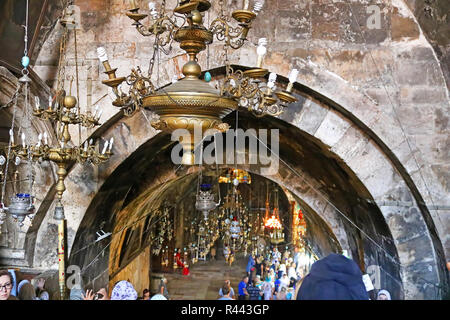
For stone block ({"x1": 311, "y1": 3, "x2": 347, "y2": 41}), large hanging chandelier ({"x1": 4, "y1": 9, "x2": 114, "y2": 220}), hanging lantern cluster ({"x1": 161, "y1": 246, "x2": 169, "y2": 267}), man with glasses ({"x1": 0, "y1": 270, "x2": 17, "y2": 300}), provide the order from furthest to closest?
hanging lantern cluster ({"x1": 161, "y1": 246, "x2": 169, "y2": 267}) < stone block ({"x1": 311, "y1": 3, "x2": 347, "y2": 41}) < large hanging chandelier ({"x1": 4, "y1": 9, "x2": 114, "y2": 220}) < man with glasses ({"x1": 0, "y1": 270, "x2": 17, "y2": 300})

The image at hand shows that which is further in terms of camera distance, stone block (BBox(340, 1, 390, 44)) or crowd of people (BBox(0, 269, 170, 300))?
stone block (BBox(340, 1, 390, 44))

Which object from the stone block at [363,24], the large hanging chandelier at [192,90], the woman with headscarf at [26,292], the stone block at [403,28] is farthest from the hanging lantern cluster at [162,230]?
the large hanging chandelier at [192,90]

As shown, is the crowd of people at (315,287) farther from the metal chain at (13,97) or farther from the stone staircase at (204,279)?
the stone staircase at (204,279)

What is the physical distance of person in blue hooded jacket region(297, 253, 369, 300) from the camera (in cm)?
293

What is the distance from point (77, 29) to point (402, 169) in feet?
13.5

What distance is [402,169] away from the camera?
7383 millimetres

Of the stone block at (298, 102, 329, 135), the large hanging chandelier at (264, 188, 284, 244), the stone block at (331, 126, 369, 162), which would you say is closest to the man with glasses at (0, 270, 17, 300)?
the stone block at (298, 102, 329, 135)

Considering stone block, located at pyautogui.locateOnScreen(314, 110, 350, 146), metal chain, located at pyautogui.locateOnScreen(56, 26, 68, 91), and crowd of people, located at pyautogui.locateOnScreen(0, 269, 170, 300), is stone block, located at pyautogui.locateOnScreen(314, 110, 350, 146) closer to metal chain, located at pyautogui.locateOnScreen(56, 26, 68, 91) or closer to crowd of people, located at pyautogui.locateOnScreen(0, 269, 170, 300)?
crowd of people, located at pyautogui.locateOnScreen(0, 269, 170, 300)

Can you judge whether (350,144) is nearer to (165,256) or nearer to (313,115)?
(313,115)

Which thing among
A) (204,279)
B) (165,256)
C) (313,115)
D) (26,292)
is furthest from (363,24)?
(204,279)

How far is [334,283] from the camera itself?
2.95 meters

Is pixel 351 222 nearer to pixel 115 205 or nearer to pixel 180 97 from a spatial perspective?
pixel 115 205

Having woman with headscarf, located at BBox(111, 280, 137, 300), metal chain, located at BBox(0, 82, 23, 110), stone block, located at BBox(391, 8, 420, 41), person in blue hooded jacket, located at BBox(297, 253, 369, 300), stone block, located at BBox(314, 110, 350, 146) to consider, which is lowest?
person in blue hooded jacket, located at BBox(297, 253, 369, 300)
